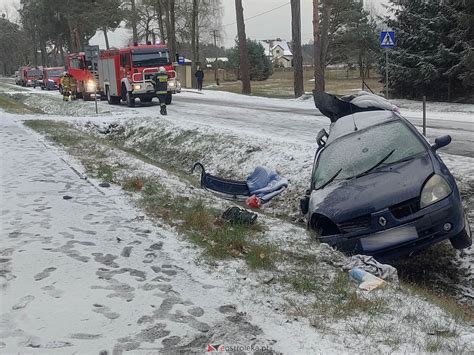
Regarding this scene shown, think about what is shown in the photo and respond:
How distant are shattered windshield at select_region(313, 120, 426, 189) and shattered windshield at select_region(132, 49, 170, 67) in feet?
61.0

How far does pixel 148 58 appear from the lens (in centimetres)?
2416

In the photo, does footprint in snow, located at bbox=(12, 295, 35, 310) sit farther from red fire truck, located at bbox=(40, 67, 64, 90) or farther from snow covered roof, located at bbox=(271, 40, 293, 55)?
snow covered roof, located at bbox=(271, 40, 293, 55)

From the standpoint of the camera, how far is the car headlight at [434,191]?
5461mm

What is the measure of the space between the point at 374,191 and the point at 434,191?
0.65m

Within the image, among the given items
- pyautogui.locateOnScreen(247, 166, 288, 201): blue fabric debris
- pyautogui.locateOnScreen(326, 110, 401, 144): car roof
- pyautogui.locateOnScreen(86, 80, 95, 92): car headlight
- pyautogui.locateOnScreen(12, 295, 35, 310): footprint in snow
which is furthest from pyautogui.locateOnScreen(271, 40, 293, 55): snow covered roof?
pyautogui.locateOnScreen(12, 295, 35, 310): footprint in snow

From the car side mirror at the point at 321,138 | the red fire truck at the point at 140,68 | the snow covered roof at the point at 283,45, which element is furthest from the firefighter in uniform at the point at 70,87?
the snow covered roof at the point at 283,45

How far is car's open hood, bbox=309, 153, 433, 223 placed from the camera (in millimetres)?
5512

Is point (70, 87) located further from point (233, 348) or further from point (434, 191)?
point (233, 348)

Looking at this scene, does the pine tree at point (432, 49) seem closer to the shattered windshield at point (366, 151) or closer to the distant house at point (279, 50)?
the shattered windshield at point (366, 151)

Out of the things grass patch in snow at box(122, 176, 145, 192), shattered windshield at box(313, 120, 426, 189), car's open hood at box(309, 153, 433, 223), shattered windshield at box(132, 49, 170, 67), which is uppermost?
shattered windshield at box(132, 49, 170, 67)

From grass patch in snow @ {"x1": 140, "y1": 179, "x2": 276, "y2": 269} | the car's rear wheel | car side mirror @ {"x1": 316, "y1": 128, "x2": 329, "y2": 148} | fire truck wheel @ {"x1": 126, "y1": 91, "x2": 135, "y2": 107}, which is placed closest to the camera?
grass patch in snow @ {"x1": 140, "y1": 179, "x2": 276, "y2": 269}

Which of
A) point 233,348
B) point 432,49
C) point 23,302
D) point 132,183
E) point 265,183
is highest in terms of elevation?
point 432,49

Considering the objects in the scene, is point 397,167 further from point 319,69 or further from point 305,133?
point 319,69

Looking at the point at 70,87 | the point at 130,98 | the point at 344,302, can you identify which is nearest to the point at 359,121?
the point at 344,302
